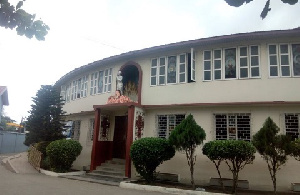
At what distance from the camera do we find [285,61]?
37.4ft

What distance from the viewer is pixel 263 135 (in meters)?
9.27

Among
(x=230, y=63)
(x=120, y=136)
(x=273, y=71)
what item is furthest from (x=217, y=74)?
(x=120, y=136)

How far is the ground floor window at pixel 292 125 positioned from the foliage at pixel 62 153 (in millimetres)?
9902

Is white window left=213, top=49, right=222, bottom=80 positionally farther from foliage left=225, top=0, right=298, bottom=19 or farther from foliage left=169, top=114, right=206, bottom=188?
foliage left=225, top=0, right=298, bottom=19

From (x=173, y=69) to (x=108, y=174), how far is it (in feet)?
19.5

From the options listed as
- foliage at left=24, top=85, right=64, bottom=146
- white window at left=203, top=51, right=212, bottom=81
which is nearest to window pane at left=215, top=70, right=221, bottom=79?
white window at left=203, top=51, right=212, bottom=81

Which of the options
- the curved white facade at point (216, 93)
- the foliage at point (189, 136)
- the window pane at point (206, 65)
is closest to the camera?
the foliage at point (189, 136)

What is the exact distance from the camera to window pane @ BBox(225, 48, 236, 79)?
1206 cm

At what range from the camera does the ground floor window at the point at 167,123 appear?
42.3 ft

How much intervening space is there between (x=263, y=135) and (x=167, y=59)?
243 inches

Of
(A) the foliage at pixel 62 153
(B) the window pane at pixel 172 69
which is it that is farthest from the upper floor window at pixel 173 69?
(A) the foliage at pixel 62 153

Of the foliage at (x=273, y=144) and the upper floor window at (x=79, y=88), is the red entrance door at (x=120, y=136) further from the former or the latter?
the foliage at (x=273, y=144)

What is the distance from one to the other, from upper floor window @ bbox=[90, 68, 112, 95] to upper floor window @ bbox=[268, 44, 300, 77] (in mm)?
8566

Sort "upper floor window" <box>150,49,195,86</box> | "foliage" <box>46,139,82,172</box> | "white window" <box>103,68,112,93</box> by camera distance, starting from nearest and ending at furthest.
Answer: "upper floor window" <box>150,49,195,86</box> → "foliage" <box>46,139,82,172</box> → "white window" <box>103,68,112,93</box>
